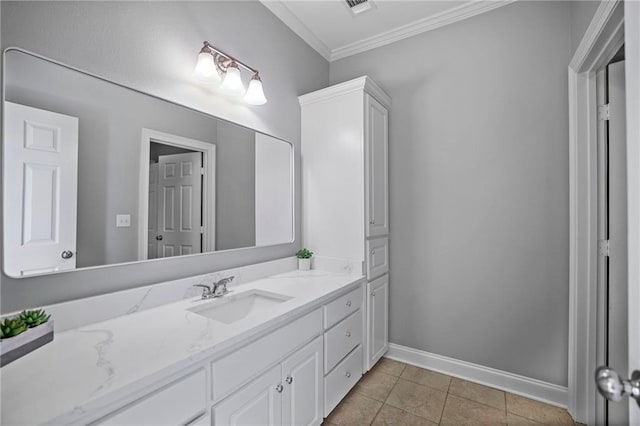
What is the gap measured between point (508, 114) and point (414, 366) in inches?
79.5

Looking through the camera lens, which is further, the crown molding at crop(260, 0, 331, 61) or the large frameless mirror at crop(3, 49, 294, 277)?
the crown molding at crop(260, 0, 331, 61)

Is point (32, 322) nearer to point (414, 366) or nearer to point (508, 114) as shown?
point (414, 366)

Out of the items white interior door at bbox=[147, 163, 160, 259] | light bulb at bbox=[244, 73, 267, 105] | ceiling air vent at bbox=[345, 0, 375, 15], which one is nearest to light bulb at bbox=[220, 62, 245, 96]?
light bulb at bbox=[244, 73, 267, 105]

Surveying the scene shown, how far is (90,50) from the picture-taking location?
118cm

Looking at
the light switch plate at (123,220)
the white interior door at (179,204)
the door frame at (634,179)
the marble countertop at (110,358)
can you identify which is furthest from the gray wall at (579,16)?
the light switch plate at (123,220)

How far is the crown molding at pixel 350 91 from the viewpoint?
6.70 ft

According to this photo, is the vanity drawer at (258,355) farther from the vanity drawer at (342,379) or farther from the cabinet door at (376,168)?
the cabinet door at (376,168)

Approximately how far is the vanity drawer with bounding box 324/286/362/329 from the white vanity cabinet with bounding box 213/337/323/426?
0.14 meters

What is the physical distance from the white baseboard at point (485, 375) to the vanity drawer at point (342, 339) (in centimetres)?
61

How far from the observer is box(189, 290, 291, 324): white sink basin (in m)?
1.43

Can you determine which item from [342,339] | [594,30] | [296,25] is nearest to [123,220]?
[342,339]

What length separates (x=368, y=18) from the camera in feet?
7.37

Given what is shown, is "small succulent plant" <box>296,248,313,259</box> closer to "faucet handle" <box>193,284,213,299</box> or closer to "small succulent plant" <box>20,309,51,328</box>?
"faucet handle" <box>193,284,213,299</box>

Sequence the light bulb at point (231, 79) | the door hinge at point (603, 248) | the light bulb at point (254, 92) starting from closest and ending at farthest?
1. the door hinge at point (603, 248)
2. the light bulb at point (231, 79)
3. the light bulb at point (254, 92)
